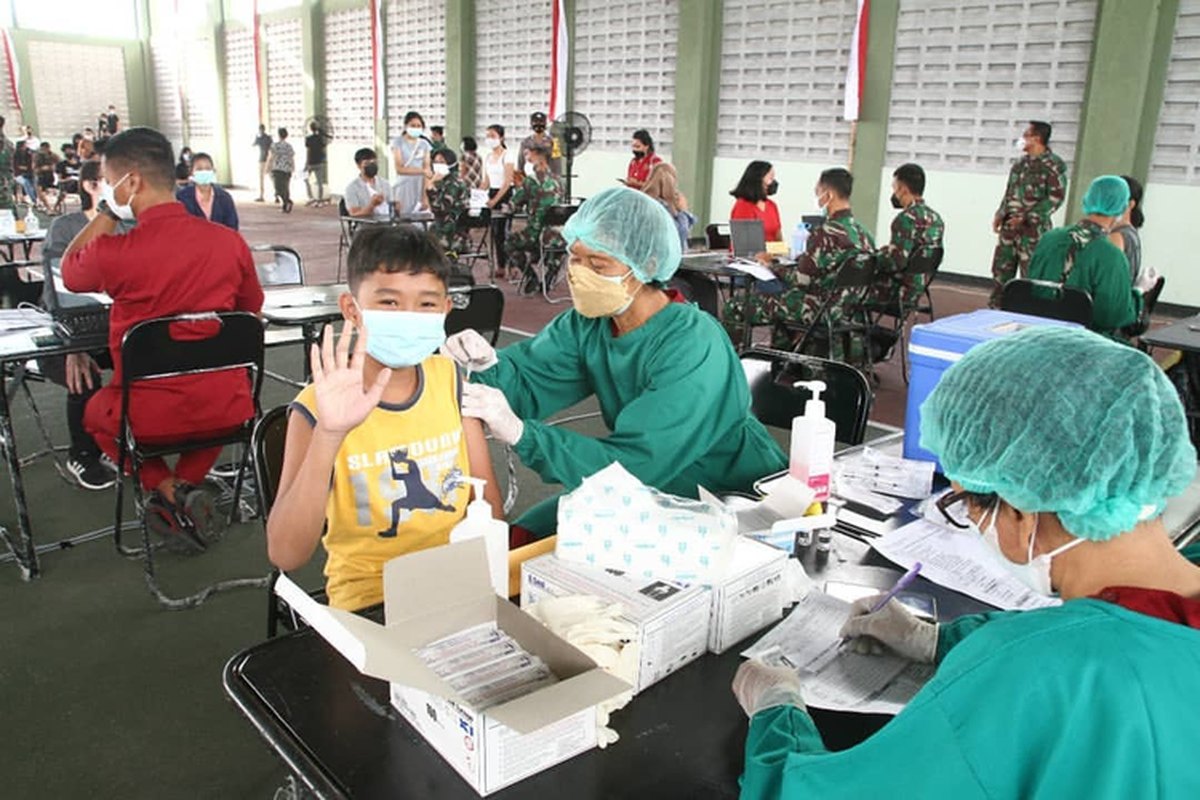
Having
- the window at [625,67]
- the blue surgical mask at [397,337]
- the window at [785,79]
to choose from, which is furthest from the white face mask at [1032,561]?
the window at [625,67]

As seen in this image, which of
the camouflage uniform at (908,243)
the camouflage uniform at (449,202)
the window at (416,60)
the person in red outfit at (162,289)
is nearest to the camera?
the person in red outfit at (162,289)

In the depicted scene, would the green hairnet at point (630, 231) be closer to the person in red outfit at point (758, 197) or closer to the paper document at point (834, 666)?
the paper document at point (834, 666)

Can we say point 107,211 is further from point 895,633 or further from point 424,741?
point 895,633

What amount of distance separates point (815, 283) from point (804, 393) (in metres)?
2.75

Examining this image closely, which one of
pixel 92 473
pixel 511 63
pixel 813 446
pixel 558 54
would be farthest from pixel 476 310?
pixel 511 63

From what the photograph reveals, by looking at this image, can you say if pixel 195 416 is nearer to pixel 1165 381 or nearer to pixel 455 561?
pixel 455 561

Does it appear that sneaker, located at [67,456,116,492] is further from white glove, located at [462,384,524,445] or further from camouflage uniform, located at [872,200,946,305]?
camouflage uniform, located at [872,200,946,305]

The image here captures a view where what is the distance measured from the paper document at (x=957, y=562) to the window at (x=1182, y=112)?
7929mm

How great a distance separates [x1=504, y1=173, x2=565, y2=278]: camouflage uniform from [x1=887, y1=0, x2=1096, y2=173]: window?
13.0 feet

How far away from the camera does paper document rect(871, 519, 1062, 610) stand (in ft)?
4.85

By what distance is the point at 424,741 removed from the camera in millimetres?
1073

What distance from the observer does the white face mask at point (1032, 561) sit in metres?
1.00

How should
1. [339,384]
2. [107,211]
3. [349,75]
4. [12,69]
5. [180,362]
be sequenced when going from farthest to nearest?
[12,69] → [349,75] → [107,211] → [180,362] → [339,384]

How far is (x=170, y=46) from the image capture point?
2148 centimetres
